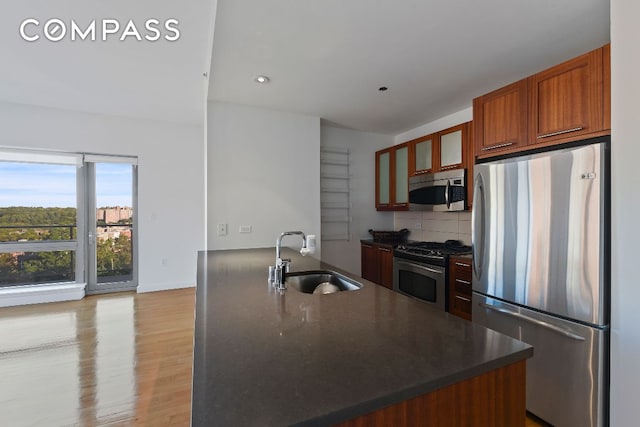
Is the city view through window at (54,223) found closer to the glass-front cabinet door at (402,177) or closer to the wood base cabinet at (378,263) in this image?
the wood base cabinet at (378,263)


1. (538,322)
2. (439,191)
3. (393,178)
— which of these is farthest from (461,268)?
(393,178)

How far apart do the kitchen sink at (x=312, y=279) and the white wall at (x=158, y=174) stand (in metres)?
3.42

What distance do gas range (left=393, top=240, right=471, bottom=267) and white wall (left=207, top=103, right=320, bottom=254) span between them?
100 centimetres

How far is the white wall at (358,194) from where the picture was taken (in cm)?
405

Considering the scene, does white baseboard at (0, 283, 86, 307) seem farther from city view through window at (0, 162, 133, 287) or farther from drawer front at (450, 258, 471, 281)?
drawer front at (450, 258, 471, 281)

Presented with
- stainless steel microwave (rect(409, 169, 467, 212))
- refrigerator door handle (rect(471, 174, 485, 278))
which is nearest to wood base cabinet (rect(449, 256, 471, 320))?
refrigerator door handle (rect(471, 174, 485, 278))

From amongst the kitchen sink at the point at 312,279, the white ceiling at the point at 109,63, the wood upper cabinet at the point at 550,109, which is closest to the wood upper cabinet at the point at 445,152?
the wood upper cabinet at the point at 550,109

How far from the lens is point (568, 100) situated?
1756 mm

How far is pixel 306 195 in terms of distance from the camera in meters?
3.37

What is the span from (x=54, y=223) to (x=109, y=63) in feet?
9.42

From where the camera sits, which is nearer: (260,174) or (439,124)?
(260,174)

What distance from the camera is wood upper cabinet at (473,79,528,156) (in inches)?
80.0

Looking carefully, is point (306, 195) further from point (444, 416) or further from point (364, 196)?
point (444, 416)

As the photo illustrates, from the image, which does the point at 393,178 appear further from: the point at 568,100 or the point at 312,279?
the point at 312,279
